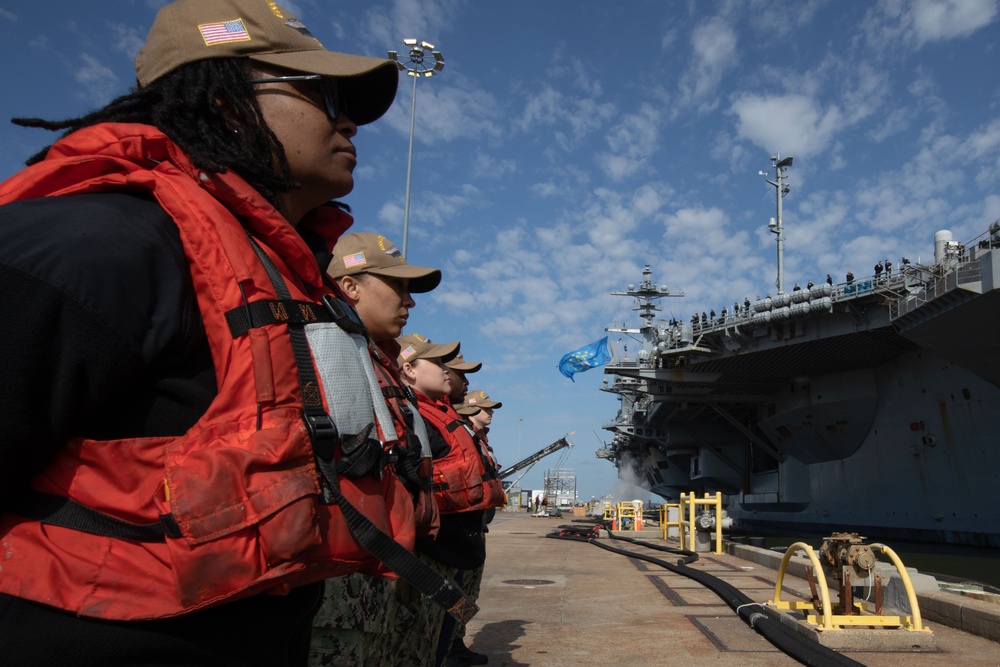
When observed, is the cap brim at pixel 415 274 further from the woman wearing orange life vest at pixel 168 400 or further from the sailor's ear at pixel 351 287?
the woman wearing orange life vest at pixel 168 400

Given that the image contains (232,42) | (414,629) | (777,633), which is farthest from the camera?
(777,633)

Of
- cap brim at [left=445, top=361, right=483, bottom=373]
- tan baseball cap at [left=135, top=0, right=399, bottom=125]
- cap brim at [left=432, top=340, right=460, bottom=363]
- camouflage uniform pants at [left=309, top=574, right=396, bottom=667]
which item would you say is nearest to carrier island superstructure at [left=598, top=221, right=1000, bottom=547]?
cap brim at [left=445, top=361, right=483, bottom=373]

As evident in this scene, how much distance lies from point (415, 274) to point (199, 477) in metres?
1.95

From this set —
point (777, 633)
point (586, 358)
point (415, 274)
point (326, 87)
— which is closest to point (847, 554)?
point (777, 633)

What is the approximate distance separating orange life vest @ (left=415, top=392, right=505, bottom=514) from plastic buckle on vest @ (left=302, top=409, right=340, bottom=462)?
8.08 ft

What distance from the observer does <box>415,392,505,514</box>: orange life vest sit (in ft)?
12.3

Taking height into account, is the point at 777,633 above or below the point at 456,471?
below

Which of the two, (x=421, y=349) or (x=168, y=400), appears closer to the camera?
(x=168, y=400)

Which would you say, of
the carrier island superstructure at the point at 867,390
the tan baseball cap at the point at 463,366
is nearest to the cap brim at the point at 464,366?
the tan baseball cap at the point at 463,366

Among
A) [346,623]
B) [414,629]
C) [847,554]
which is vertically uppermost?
[847,554]

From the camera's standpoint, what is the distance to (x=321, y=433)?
121cm

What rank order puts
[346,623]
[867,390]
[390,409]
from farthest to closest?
[867,390] < [346,623] < [390,409]

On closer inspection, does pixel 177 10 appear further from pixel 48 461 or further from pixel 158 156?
pixel 48 461

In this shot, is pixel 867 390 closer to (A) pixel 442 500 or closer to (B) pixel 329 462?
(A) pixel 442 500
